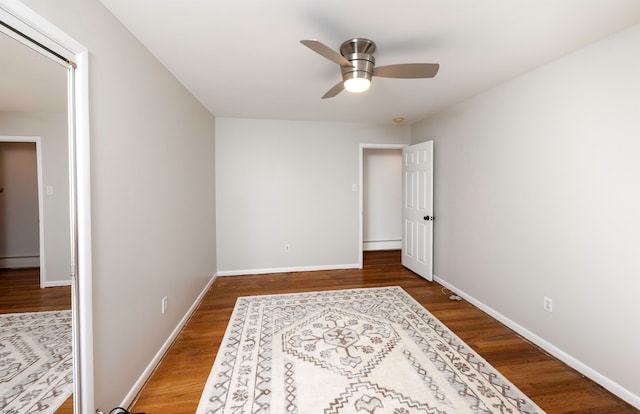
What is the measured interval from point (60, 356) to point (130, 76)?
1647 mm

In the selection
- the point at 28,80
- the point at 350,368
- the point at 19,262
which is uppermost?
the point at 28,80

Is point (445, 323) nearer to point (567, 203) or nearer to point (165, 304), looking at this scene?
point (567, 203)

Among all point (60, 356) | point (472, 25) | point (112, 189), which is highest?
point (472, 25)

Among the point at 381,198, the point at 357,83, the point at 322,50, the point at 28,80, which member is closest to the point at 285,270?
the point at 381,198

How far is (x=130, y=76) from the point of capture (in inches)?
70.2

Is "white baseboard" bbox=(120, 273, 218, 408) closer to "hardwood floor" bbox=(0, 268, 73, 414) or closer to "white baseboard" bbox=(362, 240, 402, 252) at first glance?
"hardwood floor" bbox=(0, 268, 73, 414)

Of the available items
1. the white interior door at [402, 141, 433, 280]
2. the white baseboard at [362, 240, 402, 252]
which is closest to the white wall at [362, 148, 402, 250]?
the white baseboard at [362, 240, 402, 252]

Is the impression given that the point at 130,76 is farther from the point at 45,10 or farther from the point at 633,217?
the point at 633,217

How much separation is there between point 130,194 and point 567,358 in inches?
135

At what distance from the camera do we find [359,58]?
1.90 m

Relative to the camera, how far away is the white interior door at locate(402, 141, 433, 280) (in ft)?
12.4

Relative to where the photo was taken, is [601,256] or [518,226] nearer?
[601,256]

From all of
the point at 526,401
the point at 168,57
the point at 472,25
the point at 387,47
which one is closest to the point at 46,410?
the point at 168,57

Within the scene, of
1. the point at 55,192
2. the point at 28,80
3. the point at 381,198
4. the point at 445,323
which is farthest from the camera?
the point at 381,198
